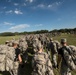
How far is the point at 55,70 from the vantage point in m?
12.5

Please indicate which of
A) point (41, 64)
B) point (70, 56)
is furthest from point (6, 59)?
point (70, 56)

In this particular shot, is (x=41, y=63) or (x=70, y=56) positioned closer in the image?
(x=41, y=63)

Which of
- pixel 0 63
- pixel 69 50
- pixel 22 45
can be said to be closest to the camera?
pixel 69 50

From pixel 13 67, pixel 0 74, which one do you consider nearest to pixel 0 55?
pixel 13 67

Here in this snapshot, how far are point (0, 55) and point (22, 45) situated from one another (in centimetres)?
485

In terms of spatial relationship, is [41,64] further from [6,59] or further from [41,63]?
[6,59]

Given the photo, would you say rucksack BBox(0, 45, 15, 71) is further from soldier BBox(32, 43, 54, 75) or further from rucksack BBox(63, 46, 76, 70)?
rucksack BBox(63, 46, 76, 70)

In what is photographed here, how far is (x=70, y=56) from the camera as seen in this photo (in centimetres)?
816

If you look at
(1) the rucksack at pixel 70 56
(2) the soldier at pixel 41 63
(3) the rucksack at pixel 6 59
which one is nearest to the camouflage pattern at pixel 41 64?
(2) the soldier at pixel 41 63

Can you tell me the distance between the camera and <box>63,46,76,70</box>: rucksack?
817 centimetres

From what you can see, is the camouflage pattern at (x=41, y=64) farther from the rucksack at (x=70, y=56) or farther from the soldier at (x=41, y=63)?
the rucksack at (x=70, y=56)

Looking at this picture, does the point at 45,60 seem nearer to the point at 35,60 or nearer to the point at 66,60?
the point at 35,60

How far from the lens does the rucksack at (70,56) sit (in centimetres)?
817

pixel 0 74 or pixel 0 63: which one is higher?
pixel 0 63
